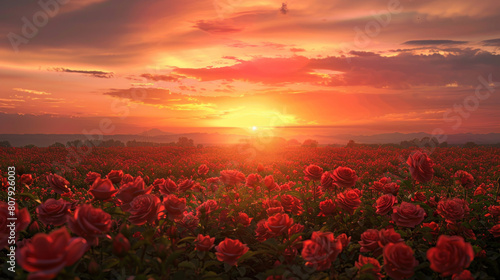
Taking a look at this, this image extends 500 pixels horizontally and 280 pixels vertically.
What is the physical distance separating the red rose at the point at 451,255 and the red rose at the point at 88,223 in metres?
2.04

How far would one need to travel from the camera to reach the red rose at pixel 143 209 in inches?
90.3

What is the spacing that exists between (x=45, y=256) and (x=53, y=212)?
3.67ft

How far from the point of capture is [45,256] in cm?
144

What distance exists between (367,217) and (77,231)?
10.3 ft

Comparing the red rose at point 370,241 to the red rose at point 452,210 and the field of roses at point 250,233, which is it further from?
the red rose at point 452,210

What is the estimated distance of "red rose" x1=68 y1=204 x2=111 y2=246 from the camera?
6.01 ft

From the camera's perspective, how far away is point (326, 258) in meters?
2.08

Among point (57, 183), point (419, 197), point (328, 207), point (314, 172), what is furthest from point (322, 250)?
point (57, 183)

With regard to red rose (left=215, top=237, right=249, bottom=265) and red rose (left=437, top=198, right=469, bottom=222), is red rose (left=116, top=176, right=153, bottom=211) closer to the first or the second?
red rose (left=215, top=237, right=249, bottom=265)

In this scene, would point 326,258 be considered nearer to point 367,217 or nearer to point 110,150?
point 367,217

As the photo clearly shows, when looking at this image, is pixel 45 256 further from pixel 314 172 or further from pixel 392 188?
pixel 392 188

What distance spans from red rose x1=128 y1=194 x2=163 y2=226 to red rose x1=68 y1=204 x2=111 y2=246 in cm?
37

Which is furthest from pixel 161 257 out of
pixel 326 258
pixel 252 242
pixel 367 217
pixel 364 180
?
pixel 364 180

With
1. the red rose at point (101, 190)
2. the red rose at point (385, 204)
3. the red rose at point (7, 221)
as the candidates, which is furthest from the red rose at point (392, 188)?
the red rose at point (7, 221)
